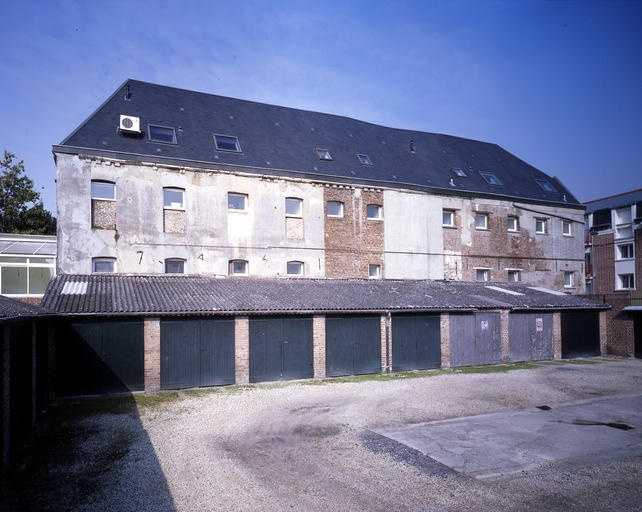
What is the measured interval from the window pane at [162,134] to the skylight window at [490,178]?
64.9 feet

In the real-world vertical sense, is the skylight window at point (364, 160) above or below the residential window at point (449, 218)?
above

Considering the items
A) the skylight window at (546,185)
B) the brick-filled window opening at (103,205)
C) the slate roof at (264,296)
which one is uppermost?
the skylight window at (546,185)

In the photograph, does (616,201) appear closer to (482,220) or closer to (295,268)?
(482,220)

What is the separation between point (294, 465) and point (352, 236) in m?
17.8

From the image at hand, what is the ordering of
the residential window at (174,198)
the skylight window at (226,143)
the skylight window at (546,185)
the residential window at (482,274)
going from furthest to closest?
the skylight window at (546,185), the residential window at (482,274), the skylight window at (226,143), the residential window at (174,198)

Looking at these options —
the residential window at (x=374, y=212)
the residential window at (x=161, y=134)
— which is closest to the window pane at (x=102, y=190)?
the residential window at (x=161, y=134)

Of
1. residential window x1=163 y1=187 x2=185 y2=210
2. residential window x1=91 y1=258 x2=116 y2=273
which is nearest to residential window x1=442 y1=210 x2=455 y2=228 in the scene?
residential window x1=163 y1=187 x2=185 y2=210

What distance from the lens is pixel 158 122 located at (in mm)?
23938

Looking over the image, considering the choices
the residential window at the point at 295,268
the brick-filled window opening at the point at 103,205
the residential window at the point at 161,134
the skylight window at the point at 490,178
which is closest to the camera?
the brick-filled window opening at the point at 103,205

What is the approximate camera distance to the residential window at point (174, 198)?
73.4 ft

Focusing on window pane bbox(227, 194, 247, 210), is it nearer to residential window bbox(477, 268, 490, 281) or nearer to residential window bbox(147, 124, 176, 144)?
residential window bbox(147, 124, 176, 144)

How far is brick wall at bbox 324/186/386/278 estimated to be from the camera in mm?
25422

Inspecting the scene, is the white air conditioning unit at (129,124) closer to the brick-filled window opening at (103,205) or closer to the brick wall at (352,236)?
the brick-filled window opening at (103,205)

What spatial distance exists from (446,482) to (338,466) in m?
1.94
